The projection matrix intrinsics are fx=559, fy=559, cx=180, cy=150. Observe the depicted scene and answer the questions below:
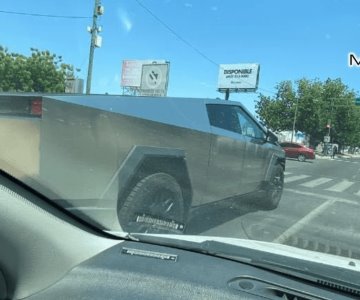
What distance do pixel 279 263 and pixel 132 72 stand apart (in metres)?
2.01

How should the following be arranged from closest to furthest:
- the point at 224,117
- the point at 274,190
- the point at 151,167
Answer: the point at 151,167 → the point at 224,117 → the point at 274,190

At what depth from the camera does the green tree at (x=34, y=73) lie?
3.75m

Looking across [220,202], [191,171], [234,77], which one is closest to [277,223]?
[220,202]

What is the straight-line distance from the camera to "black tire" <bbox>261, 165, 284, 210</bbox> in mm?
5441

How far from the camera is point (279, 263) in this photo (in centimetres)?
283

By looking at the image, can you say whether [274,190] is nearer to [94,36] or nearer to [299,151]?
[94,36]

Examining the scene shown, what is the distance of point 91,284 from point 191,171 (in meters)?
2.20

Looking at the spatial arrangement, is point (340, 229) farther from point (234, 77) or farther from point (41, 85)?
point (41, 85)

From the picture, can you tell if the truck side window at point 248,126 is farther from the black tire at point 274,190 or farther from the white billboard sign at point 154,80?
the white billboard sign at point 154,80

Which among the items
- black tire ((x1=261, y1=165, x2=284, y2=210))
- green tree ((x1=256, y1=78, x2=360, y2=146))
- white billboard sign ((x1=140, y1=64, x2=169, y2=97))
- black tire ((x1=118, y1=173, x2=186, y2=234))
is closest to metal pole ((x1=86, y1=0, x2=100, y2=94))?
white billboard sign ((x1=140, y1=64, x2=169, y2=97))

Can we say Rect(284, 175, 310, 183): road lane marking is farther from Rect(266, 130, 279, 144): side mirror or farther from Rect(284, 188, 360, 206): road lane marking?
Rect(266, 130, 279, 144): side mirror

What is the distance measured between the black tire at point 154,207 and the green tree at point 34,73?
931 mm

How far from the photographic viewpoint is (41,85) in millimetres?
4023

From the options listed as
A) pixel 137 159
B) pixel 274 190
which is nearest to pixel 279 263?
pixel 137 159
